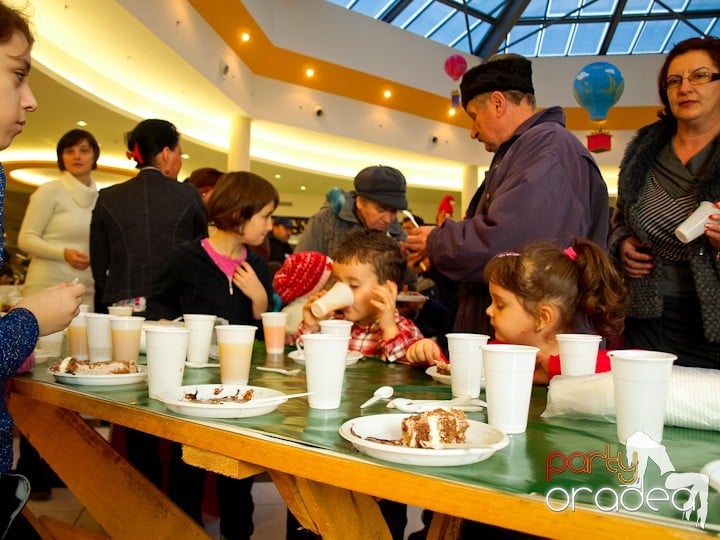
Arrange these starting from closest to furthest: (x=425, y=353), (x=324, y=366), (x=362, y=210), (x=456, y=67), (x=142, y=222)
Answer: (x=324, y=366)
(x=425, y=353)
(x=142, y=222)
(x=362, y=210)
(x=456, y=67)

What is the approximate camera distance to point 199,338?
1.71 meters

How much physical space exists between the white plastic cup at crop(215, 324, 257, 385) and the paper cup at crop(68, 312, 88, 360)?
Answer: 58 centimetres

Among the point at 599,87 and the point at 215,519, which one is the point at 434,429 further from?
the point at 599,87

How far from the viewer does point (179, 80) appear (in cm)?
837

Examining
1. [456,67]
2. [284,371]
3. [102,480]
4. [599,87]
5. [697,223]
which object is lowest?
[102,480]

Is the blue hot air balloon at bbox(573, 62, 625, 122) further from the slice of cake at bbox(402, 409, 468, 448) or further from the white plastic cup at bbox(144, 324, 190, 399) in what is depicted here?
the slice of cake at bbox(402, 409, 468, 448)

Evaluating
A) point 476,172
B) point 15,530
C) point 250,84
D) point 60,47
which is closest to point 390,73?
point 250,84

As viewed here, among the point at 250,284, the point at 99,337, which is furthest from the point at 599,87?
the point at 99,337

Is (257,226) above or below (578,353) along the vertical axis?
above

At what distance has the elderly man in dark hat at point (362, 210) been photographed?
119 inches

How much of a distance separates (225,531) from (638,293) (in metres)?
1.68

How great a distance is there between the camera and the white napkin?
109 cm

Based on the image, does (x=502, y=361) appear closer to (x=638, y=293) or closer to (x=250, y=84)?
(x=638, y=293)

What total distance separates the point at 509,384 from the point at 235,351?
26.0 inches
